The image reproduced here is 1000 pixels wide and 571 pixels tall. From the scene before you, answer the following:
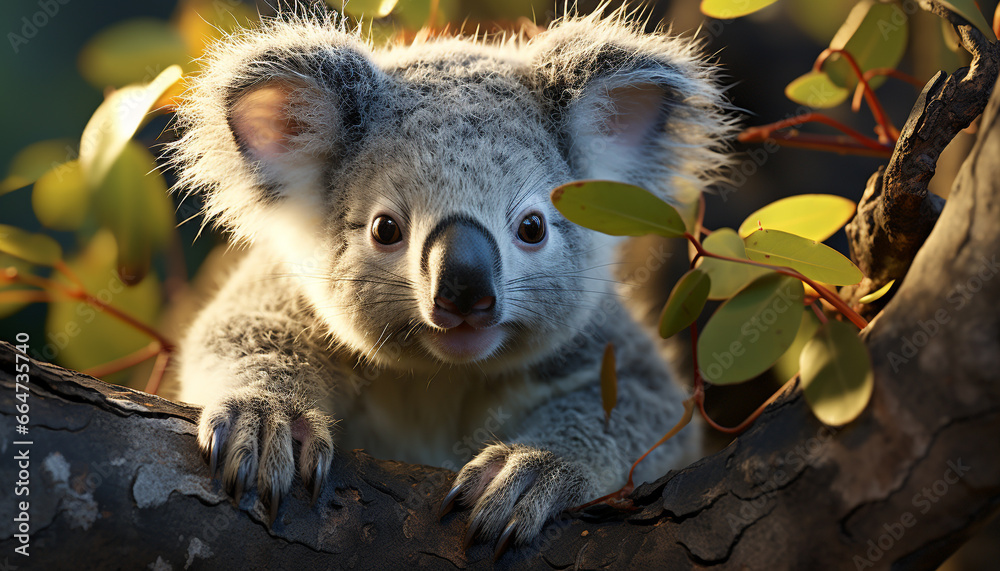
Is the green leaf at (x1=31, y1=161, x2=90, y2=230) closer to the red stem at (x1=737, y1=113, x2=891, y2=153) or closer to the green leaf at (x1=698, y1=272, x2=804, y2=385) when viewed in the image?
the green leaf at (x1=698, y1=272, x2=804, y2=385)

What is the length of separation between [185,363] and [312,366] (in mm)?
471

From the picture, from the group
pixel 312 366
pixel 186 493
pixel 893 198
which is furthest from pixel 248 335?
pixel 893 198

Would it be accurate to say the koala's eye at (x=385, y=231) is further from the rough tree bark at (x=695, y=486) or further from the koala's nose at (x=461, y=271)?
the rough tree bark at (x=695, y=486)

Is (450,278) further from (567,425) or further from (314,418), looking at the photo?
(567,425)

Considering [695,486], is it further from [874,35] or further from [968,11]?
[874,35]

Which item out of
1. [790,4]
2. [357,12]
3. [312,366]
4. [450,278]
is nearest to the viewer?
[450,278]

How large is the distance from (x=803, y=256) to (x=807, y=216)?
17.9 inches

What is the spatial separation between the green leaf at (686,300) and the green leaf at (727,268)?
3 centimetres

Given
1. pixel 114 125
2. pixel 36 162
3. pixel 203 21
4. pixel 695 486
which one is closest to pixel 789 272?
pixel 695 486

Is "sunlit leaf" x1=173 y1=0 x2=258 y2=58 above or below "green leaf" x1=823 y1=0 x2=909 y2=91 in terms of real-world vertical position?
above

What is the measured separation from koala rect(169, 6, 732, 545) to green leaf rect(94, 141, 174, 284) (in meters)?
0.10

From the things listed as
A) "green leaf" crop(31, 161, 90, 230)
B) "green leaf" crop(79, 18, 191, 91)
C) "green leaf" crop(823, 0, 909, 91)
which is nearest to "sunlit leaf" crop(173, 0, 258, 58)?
"green leaf" crop(79, 18, 191, 91)

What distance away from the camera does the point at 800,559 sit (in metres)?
0.98

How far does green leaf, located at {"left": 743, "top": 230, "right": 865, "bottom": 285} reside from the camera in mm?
1109
